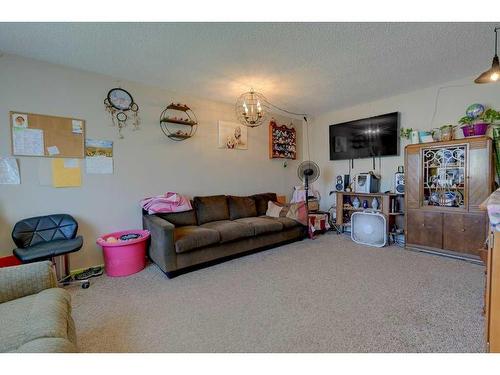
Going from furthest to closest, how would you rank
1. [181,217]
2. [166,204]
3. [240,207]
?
1. [240,207]
2. [181,217]
3. [166,204]

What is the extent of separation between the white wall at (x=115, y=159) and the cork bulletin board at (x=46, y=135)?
0.06m

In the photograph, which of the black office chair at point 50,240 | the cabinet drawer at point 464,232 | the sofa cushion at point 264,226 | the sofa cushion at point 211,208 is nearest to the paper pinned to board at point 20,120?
the black office chair at point 50,240

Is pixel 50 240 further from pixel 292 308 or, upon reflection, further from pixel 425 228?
pixel 425 228

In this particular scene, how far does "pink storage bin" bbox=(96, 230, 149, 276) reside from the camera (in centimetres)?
254

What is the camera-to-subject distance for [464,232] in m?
2.88

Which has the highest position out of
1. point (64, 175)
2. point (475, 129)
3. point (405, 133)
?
point (405, 133)

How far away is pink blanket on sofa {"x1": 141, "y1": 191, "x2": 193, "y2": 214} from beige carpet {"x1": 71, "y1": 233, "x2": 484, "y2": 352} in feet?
2.61

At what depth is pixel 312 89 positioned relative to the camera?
3.40m

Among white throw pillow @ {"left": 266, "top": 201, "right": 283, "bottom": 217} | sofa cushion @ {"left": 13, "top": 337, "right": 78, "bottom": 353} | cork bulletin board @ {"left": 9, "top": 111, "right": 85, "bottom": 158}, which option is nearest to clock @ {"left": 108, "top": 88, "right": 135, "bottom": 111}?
cork bulletin board @ {"left": 9, "top": 111, "right": 85, "bottom": 158}

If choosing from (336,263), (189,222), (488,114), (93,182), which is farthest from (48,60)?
(488,114)

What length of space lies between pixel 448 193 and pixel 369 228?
3.62ft

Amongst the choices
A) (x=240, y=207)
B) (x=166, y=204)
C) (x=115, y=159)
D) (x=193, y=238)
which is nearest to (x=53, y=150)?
(x=115, y=159)
